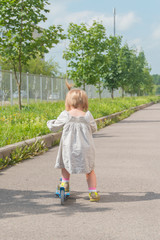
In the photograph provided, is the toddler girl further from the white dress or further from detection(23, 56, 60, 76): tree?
detection(23, 56, 60, 76): tree

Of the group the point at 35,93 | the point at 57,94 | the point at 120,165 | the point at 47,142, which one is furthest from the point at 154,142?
the point at 57,94

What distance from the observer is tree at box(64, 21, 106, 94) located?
2536cm

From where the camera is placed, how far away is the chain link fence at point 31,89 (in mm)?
22297

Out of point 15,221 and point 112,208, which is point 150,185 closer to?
point 112,208

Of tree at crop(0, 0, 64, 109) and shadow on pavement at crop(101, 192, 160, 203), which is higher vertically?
tree at crop(0, 0, 64, 109)

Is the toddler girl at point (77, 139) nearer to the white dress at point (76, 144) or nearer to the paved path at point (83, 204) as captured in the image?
the white dress at point (76, 144)

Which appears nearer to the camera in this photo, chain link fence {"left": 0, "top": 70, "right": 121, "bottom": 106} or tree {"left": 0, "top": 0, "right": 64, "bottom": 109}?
tree {"left": 0, "top": 0, "right": 64, "bottom": 109}

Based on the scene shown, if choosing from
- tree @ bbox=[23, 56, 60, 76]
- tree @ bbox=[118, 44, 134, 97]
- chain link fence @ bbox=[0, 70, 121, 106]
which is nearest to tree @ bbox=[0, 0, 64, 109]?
chain link fence @ bbox=[0, 70, 121, 106]

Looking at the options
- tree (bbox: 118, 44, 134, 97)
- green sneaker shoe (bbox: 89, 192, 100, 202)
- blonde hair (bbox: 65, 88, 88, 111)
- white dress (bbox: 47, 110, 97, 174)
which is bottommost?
green sneaker shoe (bbox: 89, 192, 100, 202)

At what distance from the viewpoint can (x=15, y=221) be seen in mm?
4305

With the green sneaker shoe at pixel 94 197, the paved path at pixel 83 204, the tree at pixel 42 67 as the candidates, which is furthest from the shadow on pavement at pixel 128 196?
the tree at pixel 42 67

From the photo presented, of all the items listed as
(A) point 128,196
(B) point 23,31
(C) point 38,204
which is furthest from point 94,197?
(B) point 23,31

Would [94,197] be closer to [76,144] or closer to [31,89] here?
[76,144]

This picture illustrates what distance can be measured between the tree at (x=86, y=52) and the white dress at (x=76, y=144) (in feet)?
66.7
